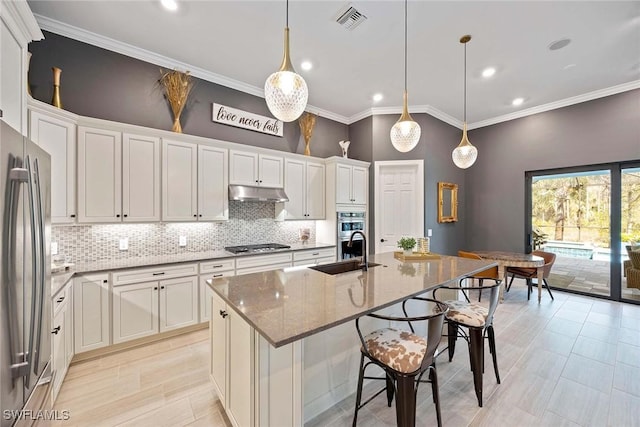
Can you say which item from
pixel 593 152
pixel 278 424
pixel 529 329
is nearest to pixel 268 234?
pixel 278 424

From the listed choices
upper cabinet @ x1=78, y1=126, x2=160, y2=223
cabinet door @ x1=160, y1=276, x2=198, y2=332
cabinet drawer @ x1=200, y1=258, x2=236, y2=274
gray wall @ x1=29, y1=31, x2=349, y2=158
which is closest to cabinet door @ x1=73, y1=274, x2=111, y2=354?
cabinet door @ x1=160, y1=276, x2=198, y2=332

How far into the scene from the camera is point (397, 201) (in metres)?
4.91

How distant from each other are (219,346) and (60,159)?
7.80 ft

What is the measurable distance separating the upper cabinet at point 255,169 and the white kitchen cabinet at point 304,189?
17 cm

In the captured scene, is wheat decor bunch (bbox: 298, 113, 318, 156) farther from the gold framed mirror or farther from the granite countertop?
the gold framed mirror

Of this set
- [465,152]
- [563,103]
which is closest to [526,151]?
[563,103]

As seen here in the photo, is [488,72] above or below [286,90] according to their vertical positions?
above

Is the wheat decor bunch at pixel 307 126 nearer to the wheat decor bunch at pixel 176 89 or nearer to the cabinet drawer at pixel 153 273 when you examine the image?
the wheat decor bunch at pixel 176 89

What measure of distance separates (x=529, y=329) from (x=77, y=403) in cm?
466

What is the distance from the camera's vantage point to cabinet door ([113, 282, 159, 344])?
8.62 ft

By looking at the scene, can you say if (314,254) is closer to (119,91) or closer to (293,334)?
(293,334)

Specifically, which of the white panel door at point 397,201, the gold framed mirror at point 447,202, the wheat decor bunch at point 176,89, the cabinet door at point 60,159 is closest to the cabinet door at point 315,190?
the white panel door at point 397,201

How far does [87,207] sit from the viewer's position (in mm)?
2650

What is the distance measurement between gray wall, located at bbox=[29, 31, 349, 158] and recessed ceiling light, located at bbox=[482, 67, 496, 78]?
3374mm
